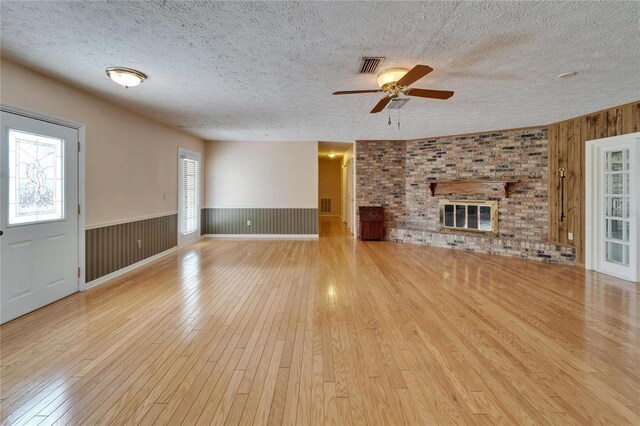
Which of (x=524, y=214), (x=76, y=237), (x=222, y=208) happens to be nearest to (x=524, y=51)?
(x=524, y=214)

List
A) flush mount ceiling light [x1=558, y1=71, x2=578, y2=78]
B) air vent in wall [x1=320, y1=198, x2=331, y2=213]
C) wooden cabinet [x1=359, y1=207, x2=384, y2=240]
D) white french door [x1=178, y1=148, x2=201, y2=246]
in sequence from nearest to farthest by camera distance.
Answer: flush mount ceiling light [x1=558, y1=71, x2=578, y2=78], white french door [x1=178, y1=148, x2=201, y2=246], wooden cabinet [x1=359, y1=207, x2=384, y2=240], air vent in wall [x1=320, y1=198, x2=331, y2=213]

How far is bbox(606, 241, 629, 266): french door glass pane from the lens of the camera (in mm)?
4363

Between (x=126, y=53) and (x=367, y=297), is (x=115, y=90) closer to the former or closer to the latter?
(x=126, y=53)

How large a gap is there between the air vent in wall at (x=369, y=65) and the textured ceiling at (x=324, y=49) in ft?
0.26

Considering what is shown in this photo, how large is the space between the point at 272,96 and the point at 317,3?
2.05 m

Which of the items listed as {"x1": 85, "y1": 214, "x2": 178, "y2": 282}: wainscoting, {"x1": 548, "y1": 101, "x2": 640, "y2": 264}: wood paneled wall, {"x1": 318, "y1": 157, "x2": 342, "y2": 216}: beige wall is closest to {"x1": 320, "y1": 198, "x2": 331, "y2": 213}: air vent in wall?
{"x1": 318, "y1": 157, "x2": 342, "y2": 216}: beige wall

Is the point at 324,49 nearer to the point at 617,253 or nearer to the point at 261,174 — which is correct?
the point at 617,253

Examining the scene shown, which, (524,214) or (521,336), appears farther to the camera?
(524,214)

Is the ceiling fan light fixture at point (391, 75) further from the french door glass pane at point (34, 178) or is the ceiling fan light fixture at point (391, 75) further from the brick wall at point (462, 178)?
the brick wall at point (462, 178)

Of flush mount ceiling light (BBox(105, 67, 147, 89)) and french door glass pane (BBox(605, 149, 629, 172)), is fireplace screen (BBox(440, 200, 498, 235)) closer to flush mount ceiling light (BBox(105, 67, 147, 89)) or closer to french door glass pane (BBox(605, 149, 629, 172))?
french door glass pane (BBox(605, 149, 629, 172))

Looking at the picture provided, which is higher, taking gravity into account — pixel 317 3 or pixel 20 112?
pixel 317 3

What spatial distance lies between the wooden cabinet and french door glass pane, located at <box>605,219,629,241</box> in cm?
403

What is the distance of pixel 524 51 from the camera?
274 centimetres

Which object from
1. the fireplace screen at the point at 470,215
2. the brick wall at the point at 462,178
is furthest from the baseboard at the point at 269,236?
the fireplace screen at the point at 470,215
